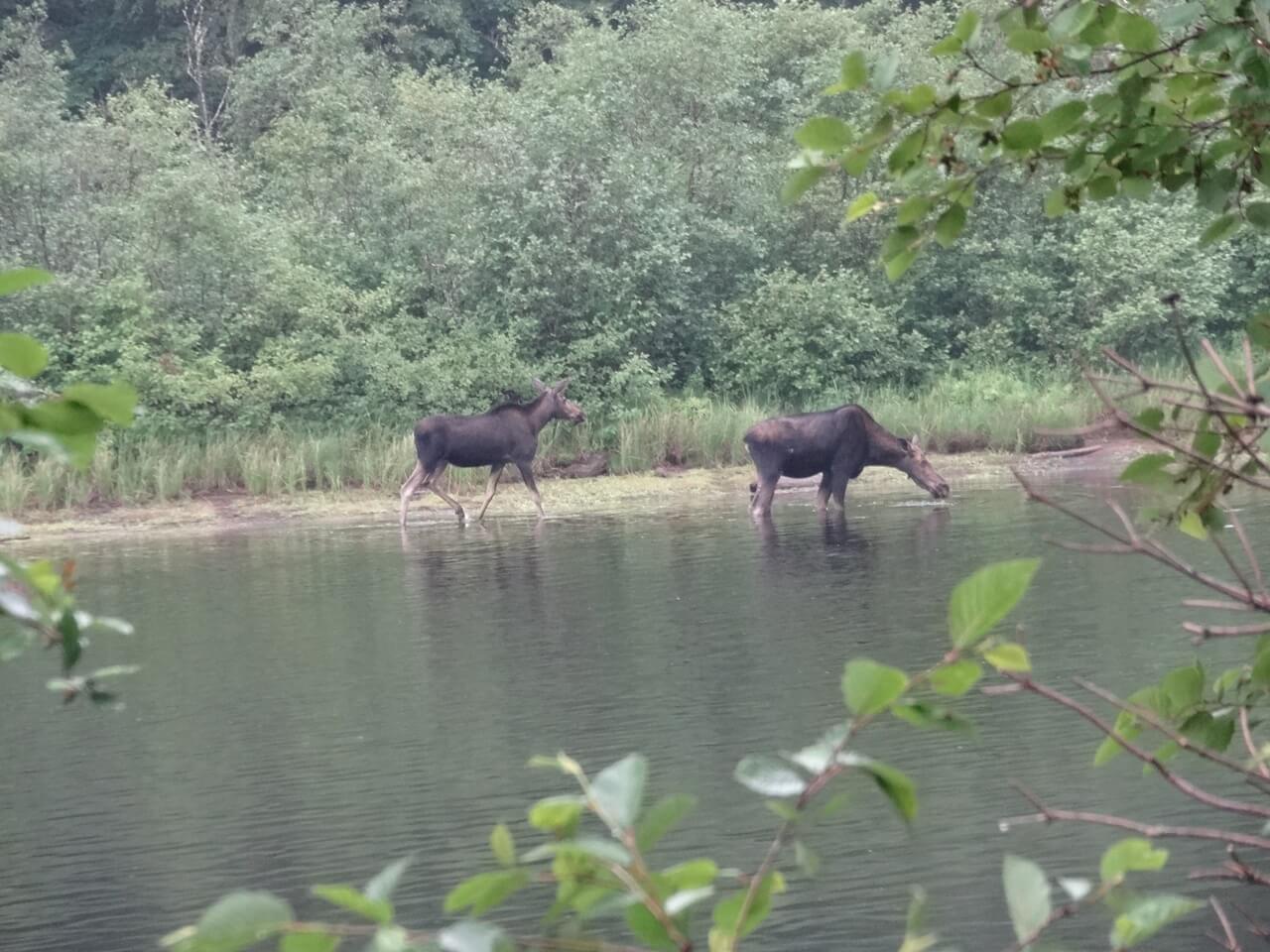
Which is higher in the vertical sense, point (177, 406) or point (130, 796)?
point (177, 406)

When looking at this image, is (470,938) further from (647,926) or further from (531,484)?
(531,484)

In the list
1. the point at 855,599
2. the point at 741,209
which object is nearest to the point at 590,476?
the point at 741,209

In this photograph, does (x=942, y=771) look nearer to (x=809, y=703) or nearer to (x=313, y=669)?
(x=809, y=703)

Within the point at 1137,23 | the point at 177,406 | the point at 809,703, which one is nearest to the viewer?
the point at 1137,23

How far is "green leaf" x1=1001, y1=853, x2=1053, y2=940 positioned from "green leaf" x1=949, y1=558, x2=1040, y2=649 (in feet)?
0.81

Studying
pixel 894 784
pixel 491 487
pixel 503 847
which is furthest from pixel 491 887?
pixel 491 487

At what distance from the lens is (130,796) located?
28.0ft

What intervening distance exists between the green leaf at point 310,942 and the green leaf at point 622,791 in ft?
0.92

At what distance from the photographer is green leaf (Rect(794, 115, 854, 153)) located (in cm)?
297

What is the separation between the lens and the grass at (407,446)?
2334 cm

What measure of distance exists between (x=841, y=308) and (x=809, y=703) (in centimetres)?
1792

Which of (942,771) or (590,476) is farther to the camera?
(590,476)

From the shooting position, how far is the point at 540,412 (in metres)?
22.5

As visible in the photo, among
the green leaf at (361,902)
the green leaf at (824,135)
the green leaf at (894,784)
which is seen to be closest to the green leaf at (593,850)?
the green leaf at (361,902)
